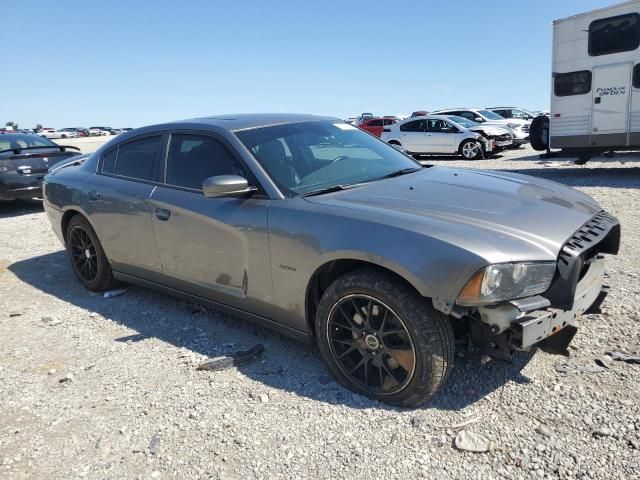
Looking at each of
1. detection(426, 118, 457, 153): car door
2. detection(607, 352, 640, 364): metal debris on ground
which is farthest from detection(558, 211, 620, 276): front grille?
detection(426, 118, 457, 153): car door

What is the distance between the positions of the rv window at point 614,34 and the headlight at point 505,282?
982 cm

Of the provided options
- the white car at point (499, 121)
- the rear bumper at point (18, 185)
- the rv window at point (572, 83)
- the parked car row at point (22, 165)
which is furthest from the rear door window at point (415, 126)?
the rear bumper at point (18, 185)

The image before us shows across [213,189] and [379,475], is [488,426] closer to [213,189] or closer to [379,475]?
[379,475]

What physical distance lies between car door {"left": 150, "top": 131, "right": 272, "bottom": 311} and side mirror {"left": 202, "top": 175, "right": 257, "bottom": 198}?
125mm

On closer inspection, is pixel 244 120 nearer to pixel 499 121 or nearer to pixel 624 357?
pixel 624 357

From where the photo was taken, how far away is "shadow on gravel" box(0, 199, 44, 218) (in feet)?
32.7

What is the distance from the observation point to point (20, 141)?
32.9 feet

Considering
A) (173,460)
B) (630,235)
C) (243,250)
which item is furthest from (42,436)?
(630,235)

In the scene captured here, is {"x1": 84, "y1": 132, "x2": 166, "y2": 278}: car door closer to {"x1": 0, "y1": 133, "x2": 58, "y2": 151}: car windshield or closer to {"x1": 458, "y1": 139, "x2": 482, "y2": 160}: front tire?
{"x1": 0, "y1": 133, "x2": 58, "y2": 151}: car windshield

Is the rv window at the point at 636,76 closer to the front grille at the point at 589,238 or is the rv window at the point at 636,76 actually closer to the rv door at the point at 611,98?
the rv door at the point at 611,98

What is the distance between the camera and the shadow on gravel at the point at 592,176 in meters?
10.2

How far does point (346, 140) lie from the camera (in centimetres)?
408

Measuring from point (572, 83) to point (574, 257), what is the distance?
1004 centimetres

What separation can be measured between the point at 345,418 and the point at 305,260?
3.00 feet
